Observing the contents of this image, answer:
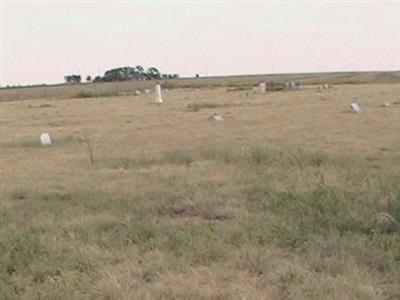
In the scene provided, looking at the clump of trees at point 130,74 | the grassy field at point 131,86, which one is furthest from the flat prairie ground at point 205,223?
the clump of trees at point 130,74

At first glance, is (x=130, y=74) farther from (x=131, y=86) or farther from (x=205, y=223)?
(x=205, y=223)

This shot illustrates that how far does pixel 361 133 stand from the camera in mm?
12883

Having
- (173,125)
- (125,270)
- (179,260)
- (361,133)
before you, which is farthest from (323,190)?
(173,125)

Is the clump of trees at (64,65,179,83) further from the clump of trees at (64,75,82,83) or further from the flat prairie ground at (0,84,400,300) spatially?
the flat prairie ground at (0,84,400,300)

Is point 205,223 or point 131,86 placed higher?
point 205,223

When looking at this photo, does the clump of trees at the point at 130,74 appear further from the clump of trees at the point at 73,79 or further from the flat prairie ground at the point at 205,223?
the flat prairie ground at the point at 205,223

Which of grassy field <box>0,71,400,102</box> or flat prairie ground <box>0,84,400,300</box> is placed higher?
flat prairie ground <box>0,84,400,300</box>

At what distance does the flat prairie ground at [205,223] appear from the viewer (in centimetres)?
384

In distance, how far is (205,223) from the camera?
17.7 feet

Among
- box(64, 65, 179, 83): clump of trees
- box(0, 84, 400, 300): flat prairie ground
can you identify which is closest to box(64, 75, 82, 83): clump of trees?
box(64, 65, 179, 83): clump of trees

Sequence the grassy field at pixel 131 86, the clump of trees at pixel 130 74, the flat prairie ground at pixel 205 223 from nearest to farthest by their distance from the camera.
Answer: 1. the flat prairie ground at pixel 205 223
2. the grassy field at pixel 131 86
3. the clump of trees at pixel 130 74

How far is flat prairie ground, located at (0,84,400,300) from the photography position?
12.6 feet

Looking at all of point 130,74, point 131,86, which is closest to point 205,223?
point 131,86

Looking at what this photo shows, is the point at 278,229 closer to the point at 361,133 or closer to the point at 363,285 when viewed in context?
the point at 363,285
